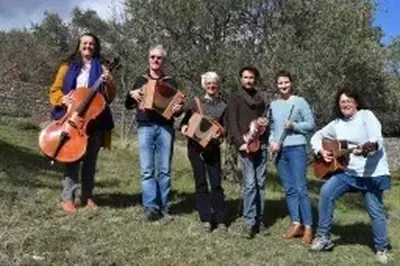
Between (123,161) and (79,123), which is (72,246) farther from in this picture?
(123,161)

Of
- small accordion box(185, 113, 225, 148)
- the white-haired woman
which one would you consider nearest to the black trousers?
the white-haired woman

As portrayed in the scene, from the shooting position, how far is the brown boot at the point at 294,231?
8.88 m

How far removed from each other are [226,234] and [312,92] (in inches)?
262

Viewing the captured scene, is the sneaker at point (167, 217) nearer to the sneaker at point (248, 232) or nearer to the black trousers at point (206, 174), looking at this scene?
the black trousers at point (206, 174)

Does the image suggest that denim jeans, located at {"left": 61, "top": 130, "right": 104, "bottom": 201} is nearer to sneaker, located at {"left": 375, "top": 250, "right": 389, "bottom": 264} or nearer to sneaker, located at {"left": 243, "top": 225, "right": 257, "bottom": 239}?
sneaker, located at {"left": 243, "top": 225, "right": 257, "bottom": 239}

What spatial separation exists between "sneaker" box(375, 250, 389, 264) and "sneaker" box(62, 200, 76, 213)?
12.2 ft

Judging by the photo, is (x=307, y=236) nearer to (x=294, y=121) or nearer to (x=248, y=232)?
A: (x=248, y=232)

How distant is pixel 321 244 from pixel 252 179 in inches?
44.3

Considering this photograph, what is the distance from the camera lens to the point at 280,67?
44.0 ft

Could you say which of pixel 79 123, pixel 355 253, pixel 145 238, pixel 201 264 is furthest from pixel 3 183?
pixel 355 253

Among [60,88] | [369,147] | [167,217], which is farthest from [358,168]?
[60,88]

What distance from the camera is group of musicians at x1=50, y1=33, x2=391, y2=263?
849 centimetres

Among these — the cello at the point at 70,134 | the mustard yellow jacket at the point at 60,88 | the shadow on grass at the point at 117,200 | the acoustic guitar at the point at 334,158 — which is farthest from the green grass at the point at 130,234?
the mustard yellow jacket at the point at 60,88

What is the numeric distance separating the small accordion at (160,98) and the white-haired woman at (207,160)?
21 cm
